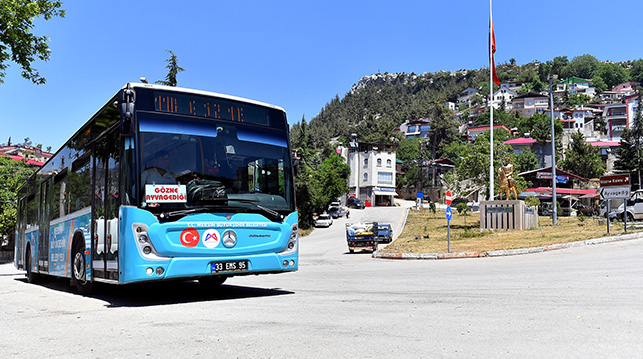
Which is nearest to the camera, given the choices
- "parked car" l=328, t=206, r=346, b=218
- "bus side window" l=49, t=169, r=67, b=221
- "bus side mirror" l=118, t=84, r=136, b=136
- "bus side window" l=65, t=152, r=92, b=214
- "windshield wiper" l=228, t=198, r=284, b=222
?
"bus side mirror" l=118, t=84, r=136, b=136

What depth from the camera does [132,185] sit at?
324 inches

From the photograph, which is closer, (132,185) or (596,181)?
(132,185)

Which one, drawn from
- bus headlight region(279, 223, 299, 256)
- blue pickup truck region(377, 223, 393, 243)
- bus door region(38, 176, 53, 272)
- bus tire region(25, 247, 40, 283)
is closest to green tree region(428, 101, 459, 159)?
blue pickup truck region(377, 223, 393, 243)

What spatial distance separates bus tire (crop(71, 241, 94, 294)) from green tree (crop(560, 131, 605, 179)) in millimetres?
92077

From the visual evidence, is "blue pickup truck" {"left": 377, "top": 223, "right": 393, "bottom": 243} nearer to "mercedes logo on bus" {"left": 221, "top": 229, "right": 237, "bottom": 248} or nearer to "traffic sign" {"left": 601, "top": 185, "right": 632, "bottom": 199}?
"traffic sign" {"left": 601, "top": 185, "right": 632, "bottom": 199}

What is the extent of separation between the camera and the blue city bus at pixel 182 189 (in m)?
8.27

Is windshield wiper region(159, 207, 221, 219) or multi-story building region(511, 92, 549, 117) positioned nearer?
windshield wiper region(159, 207, 221, 219)

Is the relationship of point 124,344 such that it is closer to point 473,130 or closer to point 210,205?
point 210,205

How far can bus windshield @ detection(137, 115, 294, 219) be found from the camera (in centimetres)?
837

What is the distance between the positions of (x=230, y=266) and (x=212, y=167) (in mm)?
1689

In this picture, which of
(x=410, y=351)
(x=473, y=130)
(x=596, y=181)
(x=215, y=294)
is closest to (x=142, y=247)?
(x=215, y=294)

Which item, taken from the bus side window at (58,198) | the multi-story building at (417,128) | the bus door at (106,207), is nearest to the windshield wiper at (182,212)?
the bus door at (106,207)

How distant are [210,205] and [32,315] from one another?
3.14 metres

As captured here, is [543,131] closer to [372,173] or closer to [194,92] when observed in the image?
[372,173]
